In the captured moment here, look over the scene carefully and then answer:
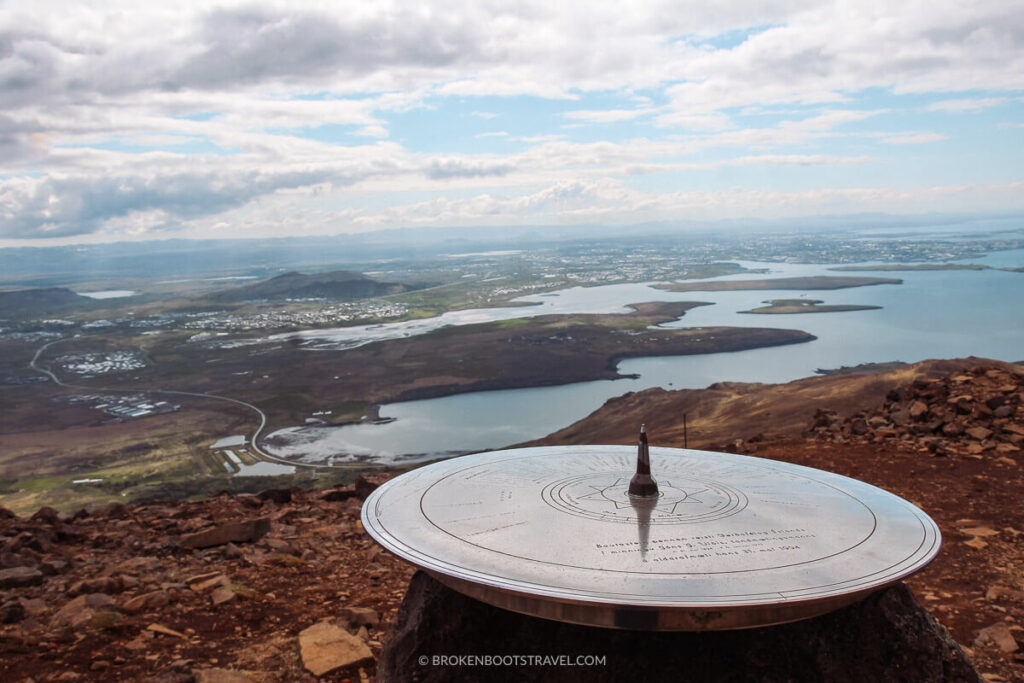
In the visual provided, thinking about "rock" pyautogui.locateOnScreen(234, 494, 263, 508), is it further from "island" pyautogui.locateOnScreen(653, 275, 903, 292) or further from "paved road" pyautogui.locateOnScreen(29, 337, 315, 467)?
"island" pyautogui.locateOnScreen(653, 275, 903, 292)

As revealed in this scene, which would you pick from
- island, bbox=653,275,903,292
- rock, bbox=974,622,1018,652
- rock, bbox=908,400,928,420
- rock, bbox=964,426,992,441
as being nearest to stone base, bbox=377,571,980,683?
rock, bbox=974,622,1018,652

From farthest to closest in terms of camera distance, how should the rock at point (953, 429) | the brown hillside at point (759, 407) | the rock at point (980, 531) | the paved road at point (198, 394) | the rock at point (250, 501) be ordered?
the paved road at point (198, 394), the brown hillside at point (759, 407), the rock at point (953, 429), the rock at point (250, 501), the rock at point (980, 531)

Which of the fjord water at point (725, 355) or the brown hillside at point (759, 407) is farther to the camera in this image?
the fjord water at point (725, 355)

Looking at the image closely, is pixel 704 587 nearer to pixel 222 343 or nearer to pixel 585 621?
pixel 585 621

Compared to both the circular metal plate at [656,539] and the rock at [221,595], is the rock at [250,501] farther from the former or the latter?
the circular metal plate at [656,539]

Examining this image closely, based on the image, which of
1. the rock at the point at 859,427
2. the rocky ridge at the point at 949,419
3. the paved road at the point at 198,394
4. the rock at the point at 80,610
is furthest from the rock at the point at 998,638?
the paved road at the point at 198,394

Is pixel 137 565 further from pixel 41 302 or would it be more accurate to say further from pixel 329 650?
pixel 41 302

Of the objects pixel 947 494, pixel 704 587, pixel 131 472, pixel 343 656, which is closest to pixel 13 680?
pixel 343 656
